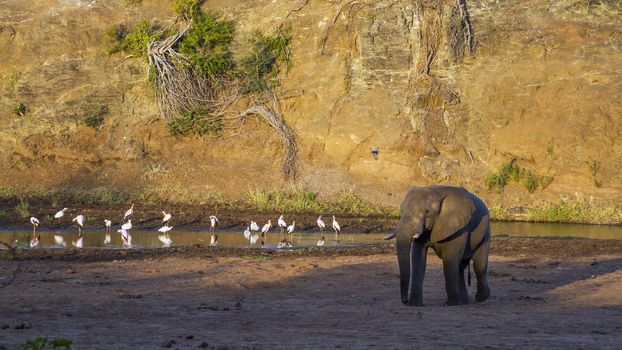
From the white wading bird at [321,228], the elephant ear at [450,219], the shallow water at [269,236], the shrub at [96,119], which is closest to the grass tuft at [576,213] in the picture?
the shallow water at [269,236]

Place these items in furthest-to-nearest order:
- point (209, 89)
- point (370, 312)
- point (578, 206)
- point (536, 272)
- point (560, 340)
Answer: point (209, 89) < point (578, 206) < point (536, 272) < point (370, 312) < point (560, 340)

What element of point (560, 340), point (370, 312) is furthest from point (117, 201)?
point (560, 340)

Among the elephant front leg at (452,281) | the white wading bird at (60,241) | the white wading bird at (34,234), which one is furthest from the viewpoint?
the white wading bird at (60,241)

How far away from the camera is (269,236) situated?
28453mm

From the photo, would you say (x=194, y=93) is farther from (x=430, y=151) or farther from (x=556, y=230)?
(x=556, y=230)

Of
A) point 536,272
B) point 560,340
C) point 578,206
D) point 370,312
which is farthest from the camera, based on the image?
point 578,206

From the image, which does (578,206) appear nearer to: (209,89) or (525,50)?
(525,50)

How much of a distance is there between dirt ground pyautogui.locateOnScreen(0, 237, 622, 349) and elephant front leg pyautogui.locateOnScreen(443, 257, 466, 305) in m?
0.31

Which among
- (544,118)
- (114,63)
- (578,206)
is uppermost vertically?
(114,63)

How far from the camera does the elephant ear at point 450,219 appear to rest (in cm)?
1488

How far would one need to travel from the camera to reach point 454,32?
4034 cm

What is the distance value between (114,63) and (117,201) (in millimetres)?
10077

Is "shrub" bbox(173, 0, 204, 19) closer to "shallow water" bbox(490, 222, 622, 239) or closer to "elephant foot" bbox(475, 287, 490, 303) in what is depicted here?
"shallow water" bbox(490, 222, 622, 239)

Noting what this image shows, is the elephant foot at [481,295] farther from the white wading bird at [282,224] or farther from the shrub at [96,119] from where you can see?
the shrub at [96,119]
